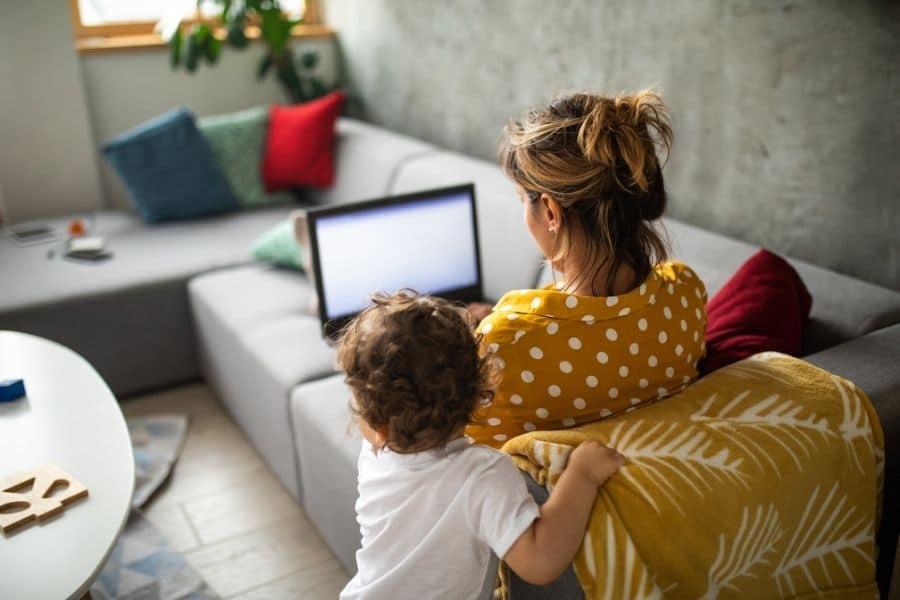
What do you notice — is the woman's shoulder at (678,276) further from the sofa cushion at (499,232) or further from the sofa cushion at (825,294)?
the sofa cushion at (499,232)

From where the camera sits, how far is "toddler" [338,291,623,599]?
1.07 metres

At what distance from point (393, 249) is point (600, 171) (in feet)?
2.94

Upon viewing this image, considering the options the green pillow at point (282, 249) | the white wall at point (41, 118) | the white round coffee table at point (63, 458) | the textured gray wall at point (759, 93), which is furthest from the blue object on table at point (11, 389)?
the white wall at point (41, 118)

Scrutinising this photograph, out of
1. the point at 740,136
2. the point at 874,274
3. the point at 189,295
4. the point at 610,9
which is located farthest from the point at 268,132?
the point at 874,274

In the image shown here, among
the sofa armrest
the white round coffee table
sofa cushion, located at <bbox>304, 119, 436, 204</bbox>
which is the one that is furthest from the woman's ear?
sofa cushion, located at <bbox>304, 119, 436, 204</bbox>

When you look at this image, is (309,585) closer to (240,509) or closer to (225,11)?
(240,509)

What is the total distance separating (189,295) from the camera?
289 cm

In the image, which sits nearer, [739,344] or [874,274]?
[739,344]

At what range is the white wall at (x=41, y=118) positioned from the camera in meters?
3.45

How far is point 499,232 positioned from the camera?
240 cm

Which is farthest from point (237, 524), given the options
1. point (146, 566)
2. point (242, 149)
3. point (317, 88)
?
point (317, 88)

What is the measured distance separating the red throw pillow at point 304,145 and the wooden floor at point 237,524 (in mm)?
A: 1167

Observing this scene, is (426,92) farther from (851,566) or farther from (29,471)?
(851,566)

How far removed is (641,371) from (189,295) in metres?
1.99
